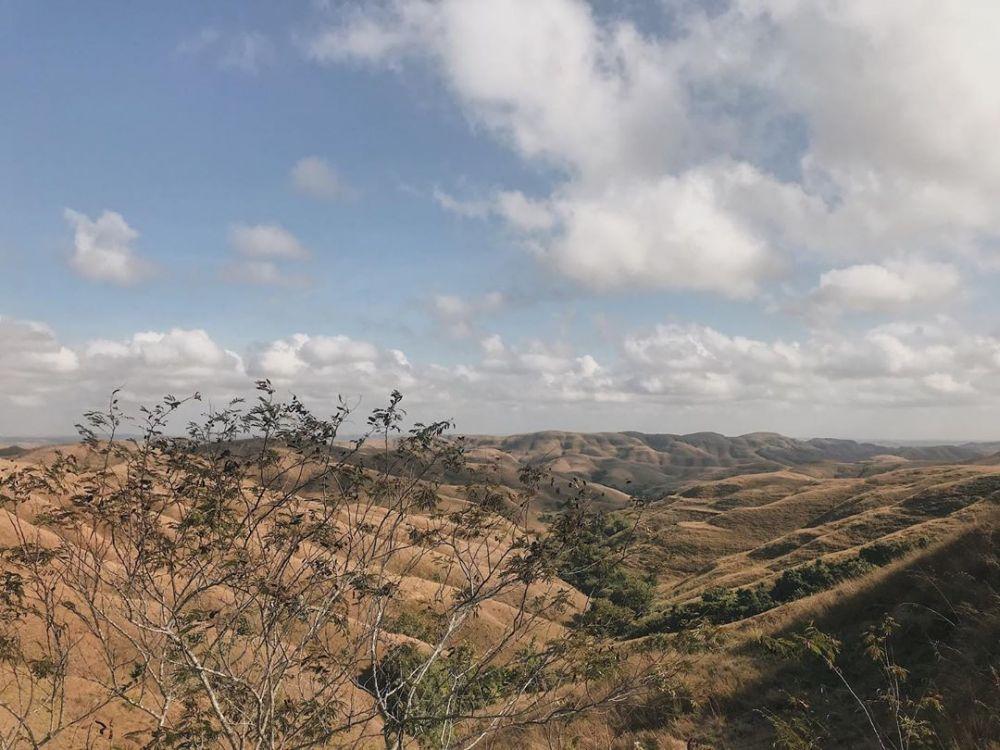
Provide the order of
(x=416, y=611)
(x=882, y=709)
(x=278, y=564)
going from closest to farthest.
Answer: (x=278, y=564)
(x=882, y=709)
(x=416, y=611)

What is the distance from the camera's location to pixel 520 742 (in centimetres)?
1675

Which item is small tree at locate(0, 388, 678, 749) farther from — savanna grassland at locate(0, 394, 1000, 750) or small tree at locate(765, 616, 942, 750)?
small tree at locate(765, 616, 942, 750)

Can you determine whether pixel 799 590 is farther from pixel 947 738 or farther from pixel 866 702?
pixel 947 738

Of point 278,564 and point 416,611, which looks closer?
point 278,564

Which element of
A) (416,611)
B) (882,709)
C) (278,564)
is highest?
(278,564)

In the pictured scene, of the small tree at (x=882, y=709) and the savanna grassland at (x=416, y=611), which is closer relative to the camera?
the small tree at (x=882, y=709)

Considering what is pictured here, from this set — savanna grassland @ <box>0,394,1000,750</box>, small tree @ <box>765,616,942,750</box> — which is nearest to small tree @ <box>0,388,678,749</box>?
savanna grassland @ <box>0,394,1000,750</box>

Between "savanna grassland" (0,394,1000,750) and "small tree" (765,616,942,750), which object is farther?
"savanna grassland" (0,394,1000,750)

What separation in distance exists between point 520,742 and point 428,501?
32.5ft

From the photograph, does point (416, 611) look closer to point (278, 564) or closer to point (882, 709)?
point (278, 564)

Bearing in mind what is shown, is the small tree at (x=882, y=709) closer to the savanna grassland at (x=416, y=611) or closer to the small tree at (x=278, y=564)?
the savanna grassland at (x=416, y=611)

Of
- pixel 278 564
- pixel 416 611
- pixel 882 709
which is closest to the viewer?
pixel 278 564

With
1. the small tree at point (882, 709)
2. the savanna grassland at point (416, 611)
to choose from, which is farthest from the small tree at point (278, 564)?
the small tree at point (882, 709)

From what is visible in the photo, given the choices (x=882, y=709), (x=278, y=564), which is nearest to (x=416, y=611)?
(x=278, y=564)
